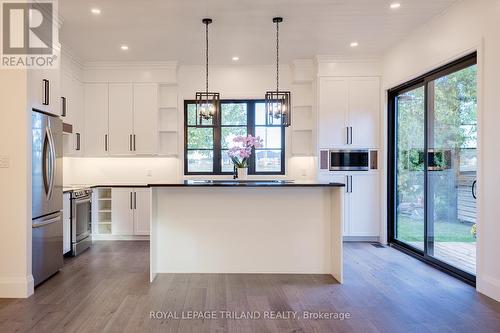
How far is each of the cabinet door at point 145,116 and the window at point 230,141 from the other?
2.07 feet

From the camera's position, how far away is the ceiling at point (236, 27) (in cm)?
387

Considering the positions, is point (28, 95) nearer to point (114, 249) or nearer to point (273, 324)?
point (114, 249)

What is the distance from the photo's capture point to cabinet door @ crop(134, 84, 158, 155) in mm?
5934

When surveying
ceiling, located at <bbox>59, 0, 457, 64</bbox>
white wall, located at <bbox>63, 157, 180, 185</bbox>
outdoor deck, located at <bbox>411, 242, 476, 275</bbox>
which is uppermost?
ceiling, located at <bbox>59, 0, 457, 64</bbox>

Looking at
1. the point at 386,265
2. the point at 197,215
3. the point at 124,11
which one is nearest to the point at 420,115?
the point at 386,265

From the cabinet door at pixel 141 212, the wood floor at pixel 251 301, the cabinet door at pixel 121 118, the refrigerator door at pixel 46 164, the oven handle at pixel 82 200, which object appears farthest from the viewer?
the cabinet door at pixel 121 118

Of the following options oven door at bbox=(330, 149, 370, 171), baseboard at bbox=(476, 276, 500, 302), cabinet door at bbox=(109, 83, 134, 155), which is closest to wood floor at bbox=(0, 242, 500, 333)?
baseboard at bbox=(476, 276, 500, 302)

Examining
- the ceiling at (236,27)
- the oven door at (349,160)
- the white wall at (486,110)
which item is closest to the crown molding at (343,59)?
the ceiling at (236,27)

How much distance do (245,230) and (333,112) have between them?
278 cm

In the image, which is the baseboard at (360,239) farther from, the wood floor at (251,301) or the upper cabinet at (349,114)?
the upper cabinet at (349,114)

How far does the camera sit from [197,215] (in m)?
3.89

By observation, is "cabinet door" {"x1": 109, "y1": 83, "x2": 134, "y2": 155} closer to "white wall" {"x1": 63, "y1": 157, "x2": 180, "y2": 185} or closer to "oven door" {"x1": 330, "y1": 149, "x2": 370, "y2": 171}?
"white wall" {"x1": 63, "y1": 157, "x2": 180, "y2": 185}

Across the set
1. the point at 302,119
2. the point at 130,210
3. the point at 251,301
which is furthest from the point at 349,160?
the point at 130,210

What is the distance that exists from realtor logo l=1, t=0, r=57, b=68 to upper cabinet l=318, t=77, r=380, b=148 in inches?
156
